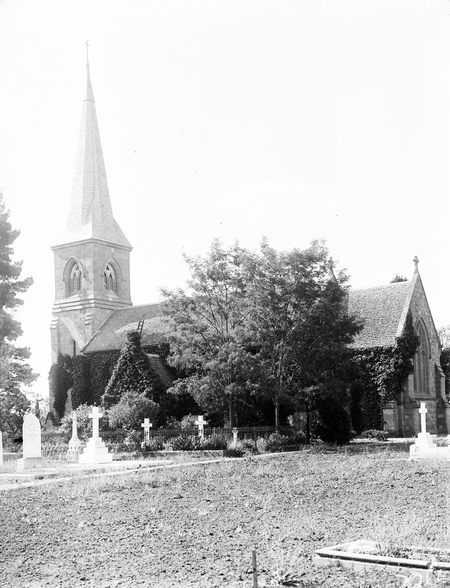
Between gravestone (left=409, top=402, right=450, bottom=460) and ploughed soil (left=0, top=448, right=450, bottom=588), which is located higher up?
ploughed soil (left=0, top=448, right=450, bottom=588)

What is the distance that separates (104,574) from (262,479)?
9.07m

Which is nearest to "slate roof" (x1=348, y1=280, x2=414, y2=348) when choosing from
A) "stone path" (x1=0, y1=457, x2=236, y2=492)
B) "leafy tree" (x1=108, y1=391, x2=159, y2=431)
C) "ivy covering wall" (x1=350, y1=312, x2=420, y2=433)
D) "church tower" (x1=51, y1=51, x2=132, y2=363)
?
"ivy covering wall" (x1=350, y1=312, x2=420, y2=433)

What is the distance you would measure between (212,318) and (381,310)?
11.8 meters

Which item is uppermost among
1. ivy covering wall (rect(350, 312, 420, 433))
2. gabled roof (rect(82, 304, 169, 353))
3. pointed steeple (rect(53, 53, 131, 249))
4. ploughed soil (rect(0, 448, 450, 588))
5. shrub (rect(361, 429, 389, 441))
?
pointed steeple (rect(53, 53, 131, 249))

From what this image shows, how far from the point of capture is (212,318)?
33531 mm

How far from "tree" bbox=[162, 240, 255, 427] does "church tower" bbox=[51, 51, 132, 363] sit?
1867cm

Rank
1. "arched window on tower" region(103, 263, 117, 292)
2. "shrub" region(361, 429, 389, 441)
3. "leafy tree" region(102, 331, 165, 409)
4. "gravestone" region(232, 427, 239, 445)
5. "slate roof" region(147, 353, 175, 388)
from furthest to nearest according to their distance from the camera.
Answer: "arched window on tower" region(103, 263, 117, 292) < "slate roof" region(147, 353, 175, 388) < "leafy tree" region(102, 331, 165, 409) < "shrub" region(361, 429, 389, 441) < "gravestone" region(232, 427, 239, 445)

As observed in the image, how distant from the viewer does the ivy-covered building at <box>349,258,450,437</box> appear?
37.3m

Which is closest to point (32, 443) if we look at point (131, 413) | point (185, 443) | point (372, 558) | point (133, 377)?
point (185, 443)

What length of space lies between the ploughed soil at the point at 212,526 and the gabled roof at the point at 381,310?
70.6ft

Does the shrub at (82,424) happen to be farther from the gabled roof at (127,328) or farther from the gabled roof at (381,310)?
the gabled roof at (381,310)

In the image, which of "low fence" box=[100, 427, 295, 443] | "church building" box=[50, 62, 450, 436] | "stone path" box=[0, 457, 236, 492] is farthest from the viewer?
"church building" box=[50, 62, 450, 436]

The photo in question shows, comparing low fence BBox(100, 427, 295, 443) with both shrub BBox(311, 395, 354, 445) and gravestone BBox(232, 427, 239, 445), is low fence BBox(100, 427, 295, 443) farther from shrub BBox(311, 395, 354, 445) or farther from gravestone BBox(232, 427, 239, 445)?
shrub BBox(311, 395, 354, 445)

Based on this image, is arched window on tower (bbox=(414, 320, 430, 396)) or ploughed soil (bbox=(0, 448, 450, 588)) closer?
ploughed soil (bbox=(0, 448, 450, 588))
